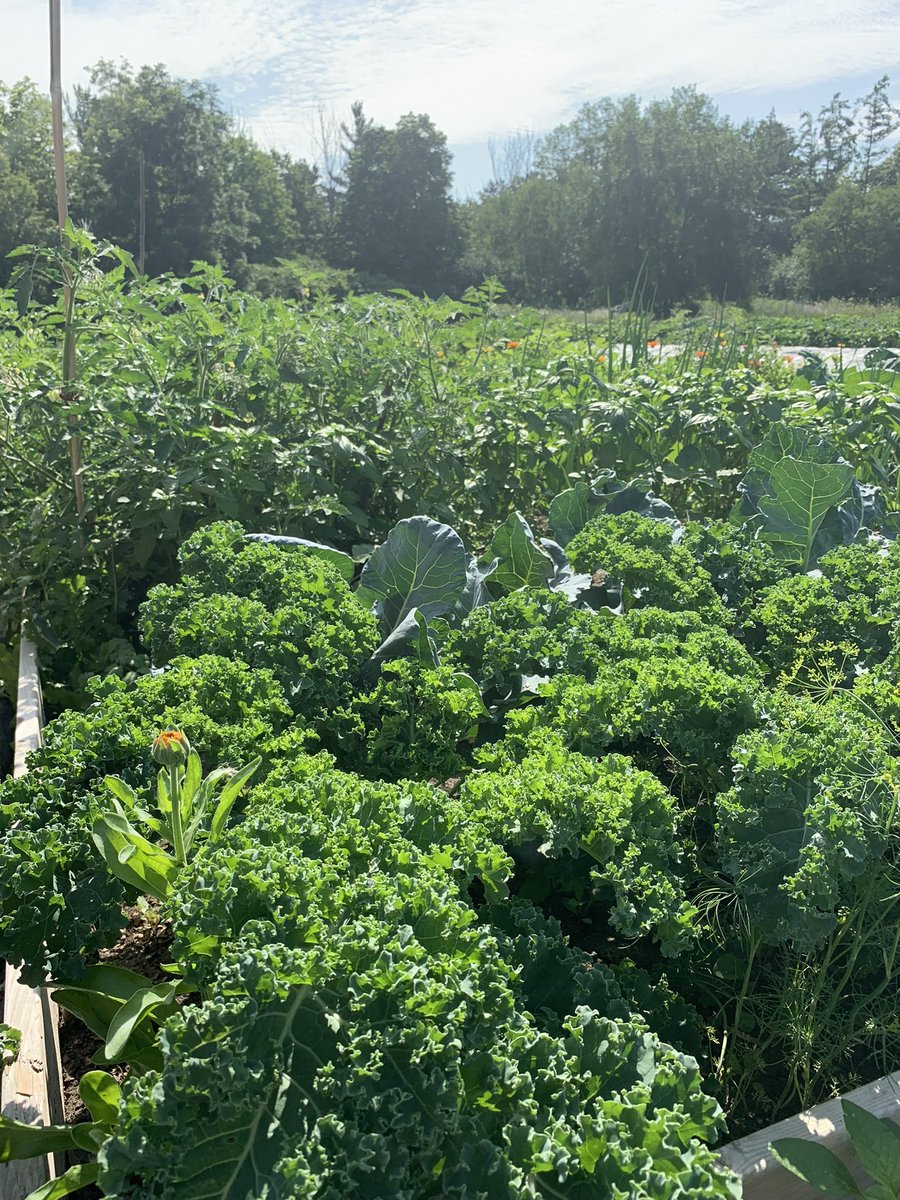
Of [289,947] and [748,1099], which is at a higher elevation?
[289,947]

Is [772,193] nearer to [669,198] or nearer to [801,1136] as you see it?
[669,198]

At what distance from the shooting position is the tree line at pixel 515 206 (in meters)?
44.2

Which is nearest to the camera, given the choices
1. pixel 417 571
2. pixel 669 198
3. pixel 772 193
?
pixel 417 571

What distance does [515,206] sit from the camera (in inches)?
2186

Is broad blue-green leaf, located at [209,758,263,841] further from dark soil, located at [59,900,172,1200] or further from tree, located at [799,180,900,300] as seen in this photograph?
tree, located at [799,180,900,300]

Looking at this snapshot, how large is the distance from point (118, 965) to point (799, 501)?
8.75ft

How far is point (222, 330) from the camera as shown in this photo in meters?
4.14

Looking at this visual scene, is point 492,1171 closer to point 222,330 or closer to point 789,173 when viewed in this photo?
point 222,330

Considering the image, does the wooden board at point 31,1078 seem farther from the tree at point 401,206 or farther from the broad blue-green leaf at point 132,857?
the tree at point 401,206

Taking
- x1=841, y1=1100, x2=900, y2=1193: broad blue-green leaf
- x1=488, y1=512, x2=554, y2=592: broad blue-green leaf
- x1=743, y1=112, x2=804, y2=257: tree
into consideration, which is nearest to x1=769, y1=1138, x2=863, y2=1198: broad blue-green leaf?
x1=841, y1=1100, x2=900, y2=1193: broad blue-green leaf

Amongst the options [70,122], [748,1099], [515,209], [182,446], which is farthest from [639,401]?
[515,209]

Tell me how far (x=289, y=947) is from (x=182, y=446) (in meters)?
2.78

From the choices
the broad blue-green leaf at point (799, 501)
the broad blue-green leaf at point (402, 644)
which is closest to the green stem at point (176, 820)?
the broad blue-green leaf at point (402, 644)

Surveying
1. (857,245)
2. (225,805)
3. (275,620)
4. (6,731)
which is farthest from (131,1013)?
(857,245)
